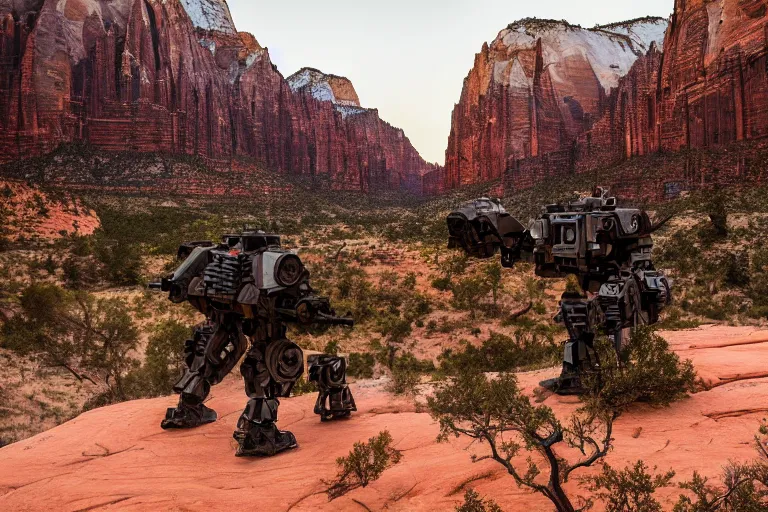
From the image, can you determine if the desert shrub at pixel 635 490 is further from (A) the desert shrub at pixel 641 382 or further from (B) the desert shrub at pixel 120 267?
(B) the desert shrub at pixel 120 267

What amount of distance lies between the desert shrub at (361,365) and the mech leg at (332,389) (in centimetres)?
→ 600

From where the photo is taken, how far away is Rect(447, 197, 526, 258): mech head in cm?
753

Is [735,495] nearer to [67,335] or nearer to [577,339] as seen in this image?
[577,339]

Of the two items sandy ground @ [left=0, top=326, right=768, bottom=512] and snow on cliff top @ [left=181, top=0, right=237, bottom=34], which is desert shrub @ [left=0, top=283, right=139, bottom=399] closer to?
sandy ground @ [left=0, top=326, right=768, bottom=512]

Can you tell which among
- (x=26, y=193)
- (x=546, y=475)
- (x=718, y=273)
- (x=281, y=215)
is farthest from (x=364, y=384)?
(x=281, y=215)

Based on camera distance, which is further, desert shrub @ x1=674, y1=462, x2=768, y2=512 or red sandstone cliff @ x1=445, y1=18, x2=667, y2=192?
red sandstone cliff @ x1=445, y1=18, x2=667, y2=192

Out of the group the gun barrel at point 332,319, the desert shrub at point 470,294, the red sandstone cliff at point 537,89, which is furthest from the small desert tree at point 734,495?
the red sandstone cliff at point 537,89

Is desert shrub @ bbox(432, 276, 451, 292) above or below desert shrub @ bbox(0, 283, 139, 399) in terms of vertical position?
above

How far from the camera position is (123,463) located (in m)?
6.68

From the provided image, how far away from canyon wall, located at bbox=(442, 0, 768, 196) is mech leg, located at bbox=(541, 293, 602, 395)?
167 feet

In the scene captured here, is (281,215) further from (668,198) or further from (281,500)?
(281,500)

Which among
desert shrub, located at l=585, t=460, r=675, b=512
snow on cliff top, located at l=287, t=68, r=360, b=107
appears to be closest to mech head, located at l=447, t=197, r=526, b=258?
desert shrub, located at l=585, t=460, r=675, b=512

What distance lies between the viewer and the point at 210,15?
122 m

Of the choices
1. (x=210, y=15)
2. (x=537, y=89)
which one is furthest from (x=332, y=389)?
(x=210, y=15)
